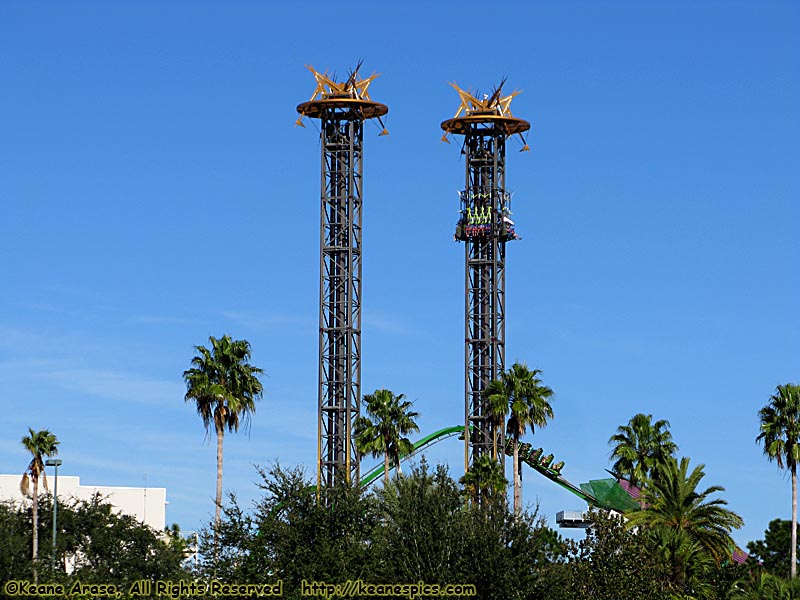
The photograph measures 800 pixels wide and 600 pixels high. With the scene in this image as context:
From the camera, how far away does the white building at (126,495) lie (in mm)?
135750

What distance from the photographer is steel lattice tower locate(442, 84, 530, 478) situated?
381 ft

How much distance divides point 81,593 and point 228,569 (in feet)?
18.3

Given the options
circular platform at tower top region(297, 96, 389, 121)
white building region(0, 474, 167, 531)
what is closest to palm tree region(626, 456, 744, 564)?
circular platform at tower top region(297, 96, 389, 121)

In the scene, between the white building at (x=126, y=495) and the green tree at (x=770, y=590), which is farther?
the white building at (x=126, y=495)

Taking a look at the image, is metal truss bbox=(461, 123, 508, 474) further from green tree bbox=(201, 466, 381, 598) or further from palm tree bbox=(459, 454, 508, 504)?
green tree bbox=(201, 466, 381, 598)

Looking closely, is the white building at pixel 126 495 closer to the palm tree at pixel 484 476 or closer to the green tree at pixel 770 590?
the palm tree at pixel 484 476

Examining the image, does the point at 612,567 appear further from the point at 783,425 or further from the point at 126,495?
the point at 126,495

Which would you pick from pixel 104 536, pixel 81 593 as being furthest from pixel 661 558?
pixel 104 536

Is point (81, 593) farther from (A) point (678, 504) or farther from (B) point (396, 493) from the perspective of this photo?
(A) point (678, 504)

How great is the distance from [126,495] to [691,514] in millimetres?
75646

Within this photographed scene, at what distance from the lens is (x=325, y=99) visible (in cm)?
11369

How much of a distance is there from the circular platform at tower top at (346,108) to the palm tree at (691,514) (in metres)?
44.0

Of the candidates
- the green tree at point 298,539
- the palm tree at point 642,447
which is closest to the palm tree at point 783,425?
the palm tree at point 642,447

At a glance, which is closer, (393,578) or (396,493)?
(393,578)
